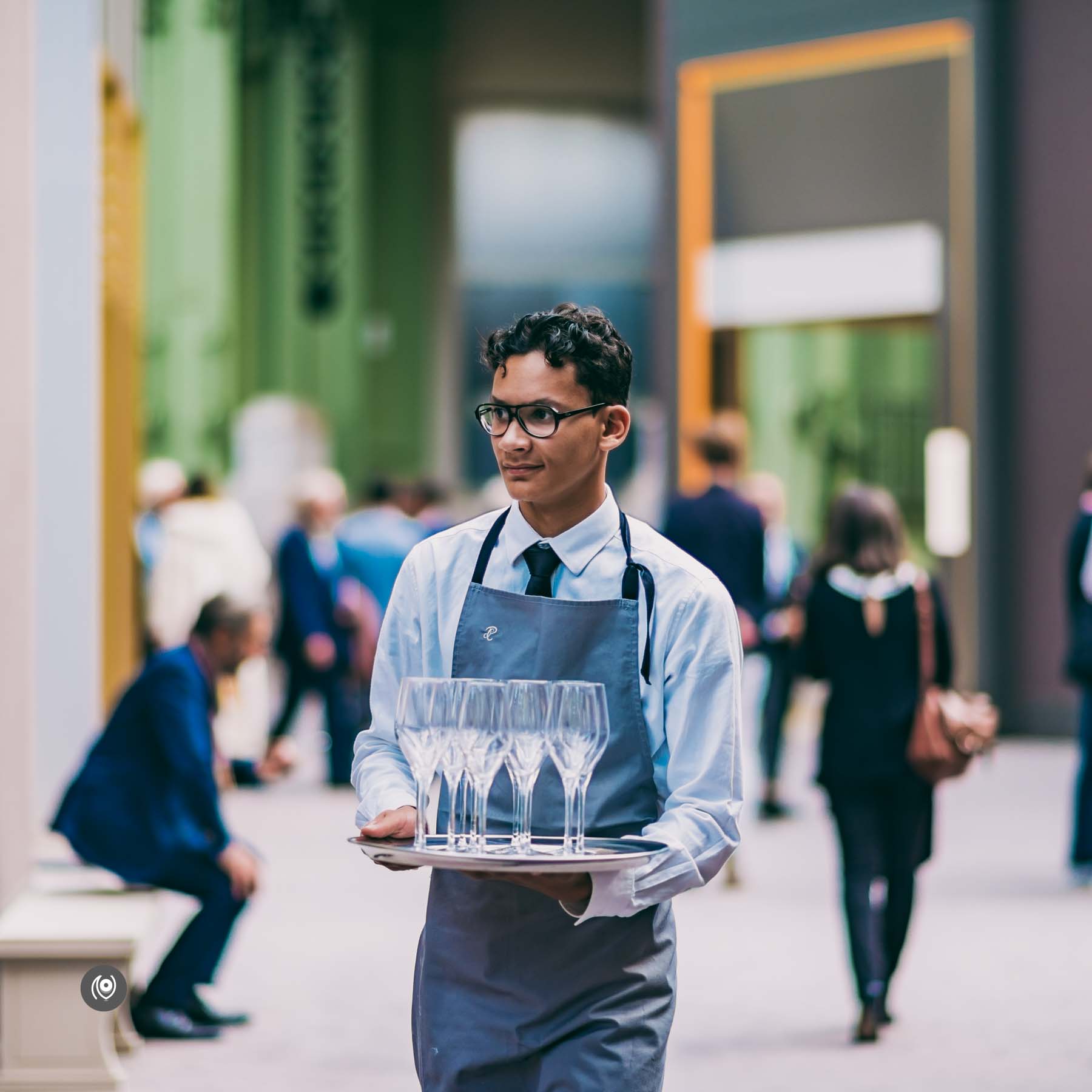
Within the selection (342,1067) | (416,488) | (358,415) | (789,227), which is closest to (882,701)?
(342,1067)

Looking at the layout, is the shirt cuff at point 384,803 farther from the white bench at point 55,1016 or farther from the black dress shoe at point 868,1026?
the black dress shoe at point 868,1026

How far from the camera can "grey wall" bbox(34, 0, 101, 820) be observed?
27.4ft

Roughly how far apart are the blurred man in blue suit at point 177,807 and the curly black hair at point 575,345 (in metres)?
3.14

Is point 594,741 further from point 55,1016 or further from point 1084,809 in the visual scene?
point 1084,809

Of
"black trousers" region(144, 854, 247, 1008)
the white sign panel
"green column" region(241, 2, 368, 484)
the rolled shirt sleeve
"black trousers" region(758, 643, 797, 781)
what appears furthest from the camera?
"green column" region(241, 2, 368, 484)

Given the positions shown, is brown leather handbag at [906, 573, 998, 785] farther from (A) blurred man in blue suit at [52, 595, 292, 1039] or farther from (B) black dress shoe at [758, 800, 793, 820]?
(B) black dress shoe at [758, 800, 793, 820]

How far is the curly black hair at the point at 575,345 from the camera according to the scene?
2582mm

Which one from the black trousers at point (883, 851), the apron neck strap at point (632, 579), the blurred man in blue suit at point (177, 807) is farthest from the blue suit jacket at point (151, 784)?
the apron neck strap at point (632, 579)

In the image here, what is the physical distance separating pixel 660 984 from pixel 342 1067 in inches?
113

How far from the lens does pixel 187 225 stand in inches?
775

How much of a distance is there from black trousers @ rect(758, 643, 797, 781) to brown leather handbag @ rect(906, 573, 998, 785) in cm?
395

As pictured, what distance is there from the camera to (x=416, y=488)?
43.8 feet

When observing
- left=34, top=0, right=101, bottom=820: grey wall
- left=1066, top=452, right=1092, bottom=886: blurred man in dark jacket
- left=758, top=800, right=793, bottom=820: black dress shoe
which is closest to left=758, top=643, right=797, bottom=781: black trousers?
left=758, top=800, right=793, bottom=820: black dress shoe

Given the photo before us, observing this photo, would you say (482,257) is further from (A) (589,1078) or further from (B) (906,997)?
(A) (589,1078)
